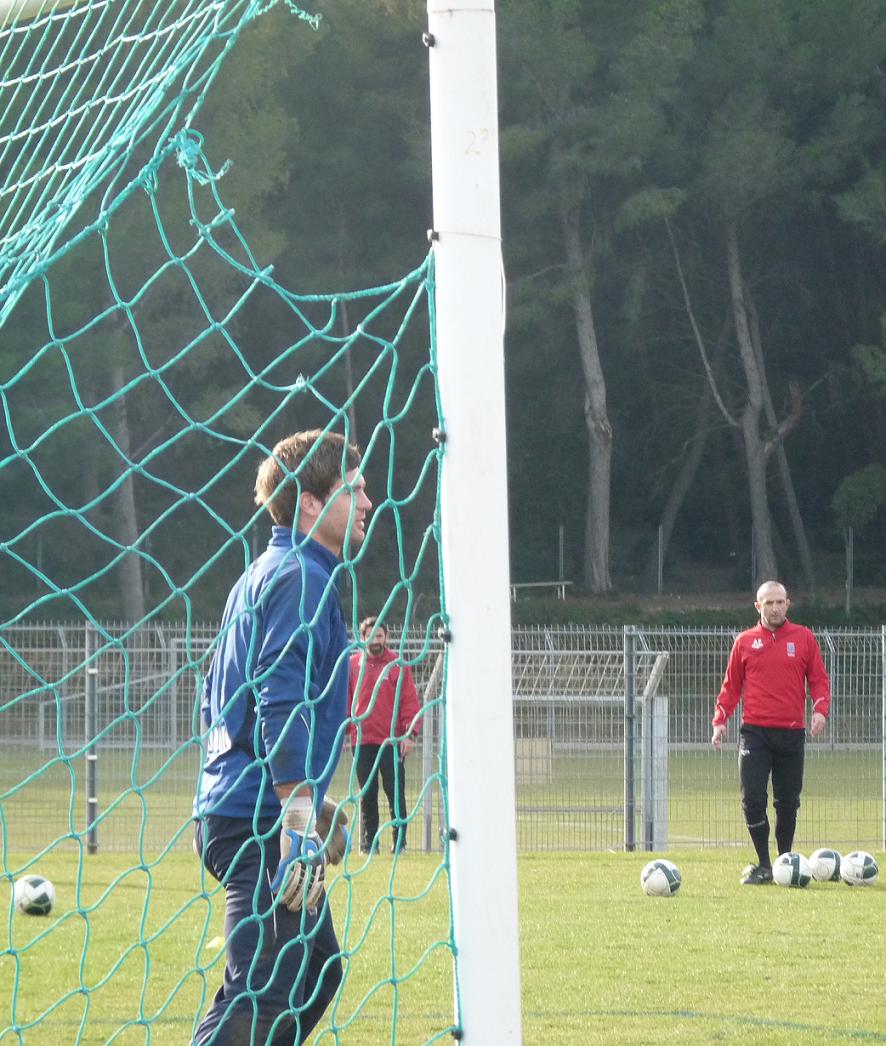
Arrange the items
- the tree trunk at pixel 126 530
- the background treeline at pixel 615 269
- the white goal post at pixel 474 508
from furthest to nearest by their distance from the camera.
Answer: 1. the background treeline at pixel 615 269
2. the tree trunk at pixel 126 530
3. the white goal post at pixel 474 508

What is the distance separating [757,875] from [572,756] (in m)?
6.07

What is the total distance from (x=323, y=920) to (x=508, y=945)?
0.85 m

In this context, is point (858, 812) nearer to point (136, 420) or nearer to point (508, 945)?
point (508, 945)

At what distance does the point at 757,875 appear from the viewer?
33.4ft

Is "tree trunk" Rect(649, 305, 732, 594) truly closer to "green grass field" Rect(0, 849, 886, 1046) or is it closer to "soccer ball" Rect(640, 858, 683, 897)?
"soccer ball" Rect(640, 858, 683, 897)

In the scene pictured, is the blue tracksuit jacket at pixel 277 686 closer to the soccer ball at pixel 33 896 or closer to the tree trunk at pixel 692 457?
the soccer ball at pixel 33 896

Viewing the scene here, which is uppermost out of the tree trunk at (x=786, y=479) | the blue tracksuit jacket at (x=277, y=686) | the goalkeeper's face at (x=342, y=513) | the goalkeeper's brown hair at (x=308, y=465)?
the tree trunk at (x=786, y=479)

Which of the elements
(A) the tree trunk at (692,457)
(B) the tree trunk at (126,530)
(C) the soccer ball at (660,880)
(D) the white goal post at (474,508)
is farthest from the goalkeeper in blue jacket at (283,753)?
(A) the tree trunk at (692,457)

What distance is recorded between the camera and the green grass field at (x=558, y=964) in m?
5.98

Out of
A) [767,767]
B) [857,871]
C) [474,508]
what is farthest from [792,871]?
[474,508]

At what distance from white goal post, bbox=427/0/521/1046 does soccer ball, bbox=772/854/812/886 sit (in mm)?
7135

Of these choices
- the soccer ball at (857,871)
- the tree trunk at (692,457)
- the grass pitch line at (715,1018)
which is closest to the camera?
the grass pitch line at (715,1018)

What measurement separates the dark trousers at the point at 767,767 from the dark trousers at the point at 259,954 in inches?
256

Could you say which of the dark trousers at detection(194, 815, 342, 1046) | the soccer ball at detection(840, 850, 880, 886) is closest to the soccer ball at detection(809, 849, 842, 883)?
the soccer ball at detection(840, 850, 880, 886)
